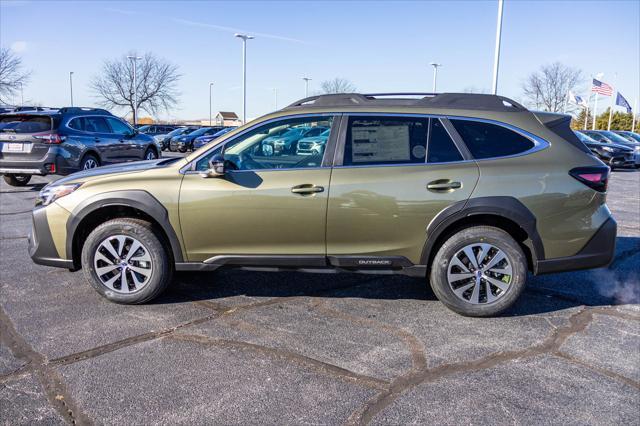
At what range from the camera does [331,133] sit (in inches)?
170

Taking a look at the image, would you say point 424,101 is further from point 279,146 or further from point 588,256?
point 588,256

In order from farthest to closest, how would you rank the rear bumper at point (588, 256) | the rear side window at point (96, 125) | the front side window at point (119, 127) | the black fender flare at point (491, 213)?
the front side window at point (119, 127), the rear side window at point (96, 125), the rear bumper at point (588, 256), the black fender flare at point (491, 213)

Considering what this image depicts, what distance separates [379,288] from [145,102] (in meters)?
56.3

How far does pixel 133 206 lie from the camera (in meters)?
4.28

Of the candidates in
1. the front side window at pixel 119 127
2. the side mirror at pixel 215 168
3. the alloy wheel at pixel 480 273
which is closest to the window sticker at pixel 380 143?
the alloy wheel at pixel 480 273

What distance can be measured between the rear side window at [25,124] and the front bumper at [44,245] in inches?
278

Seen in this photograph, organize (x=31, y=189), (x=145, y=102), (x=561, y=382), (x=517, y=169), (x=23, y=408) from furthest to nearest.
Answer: (x=145, y=102)
(x=31, y=189)
(x=517, y=169)
(x=561, y=382)
(x=23, y=408)

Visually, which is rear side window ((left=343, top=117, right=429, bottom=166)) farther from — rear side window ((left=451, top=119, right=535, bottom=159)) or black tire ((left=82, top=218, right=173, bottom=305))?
black tire ((left=82, top=218, right=173, bottom=305))

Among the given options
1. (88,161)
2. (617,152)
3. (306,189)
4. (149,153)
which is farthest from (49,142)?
(617,152)

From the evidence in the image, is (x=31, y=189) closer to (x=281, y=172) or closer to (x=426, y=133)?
(x=281, y=172)

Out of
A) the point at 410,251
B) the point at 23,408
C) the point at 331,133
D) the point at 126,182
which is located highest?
the point at 331,133

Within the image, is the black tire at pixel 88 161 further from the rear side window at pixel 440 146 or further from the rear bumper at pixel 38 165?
Result: the rear side window at pixel 440 146

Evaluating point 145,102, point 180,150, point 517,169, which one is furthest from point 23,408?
point 145,102

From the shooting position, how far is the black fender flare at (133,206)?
14.0 ft
